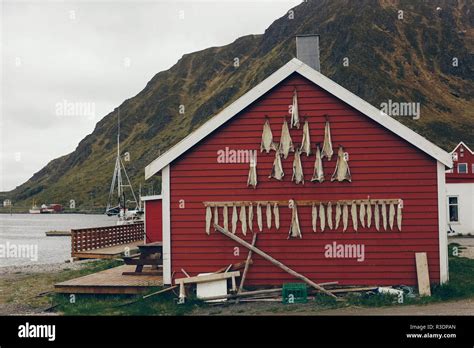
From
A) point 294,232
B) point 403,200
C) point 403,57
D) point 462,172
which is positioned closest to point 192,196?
point 294,232

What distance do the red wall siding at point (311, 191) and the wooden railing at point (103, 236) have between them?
9.10 meters

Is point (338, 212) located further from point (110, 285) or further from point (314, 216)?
point (110, 285)

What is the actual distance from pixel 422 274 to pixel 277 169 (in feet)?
16.2

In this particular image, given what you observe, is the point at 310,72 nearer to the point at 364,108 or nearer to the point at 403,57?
the point at 364,108

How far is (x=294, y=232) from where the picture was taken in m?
16.1

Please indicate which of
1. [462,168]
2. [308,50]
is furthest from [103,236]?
[462,168]

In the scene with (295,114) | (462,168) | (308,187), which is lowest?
(308,187)

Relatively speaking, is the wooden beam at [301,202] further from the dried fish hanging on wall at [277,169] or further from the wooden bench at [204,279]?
the wooden bench at [204,279]

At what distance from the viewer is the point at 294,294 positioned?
1523 centimetres

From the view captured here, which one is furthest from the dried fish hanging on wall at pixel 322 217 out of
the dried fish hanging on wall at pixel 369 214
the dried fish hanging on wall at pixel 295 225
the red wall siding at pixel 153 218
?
the red wall siding at pixel 153 218

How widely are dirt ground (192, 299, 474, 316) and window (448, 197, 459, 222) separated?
2346 cm

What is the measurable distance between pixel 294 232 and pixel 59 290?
7.24 m

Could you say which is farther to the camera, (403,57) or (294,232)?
(403,57)
